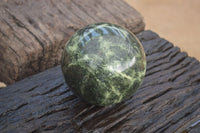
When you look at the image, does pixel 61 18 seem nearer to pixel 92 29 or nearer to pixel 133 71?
pixel 92 29

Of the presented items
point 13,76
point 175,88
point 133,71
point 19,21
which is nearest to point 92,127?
point 133,71

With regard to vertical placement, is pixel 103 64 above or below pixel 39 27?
below

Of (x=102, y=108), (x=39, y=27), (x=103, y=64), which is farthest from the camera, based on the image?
(x=39, y=27)

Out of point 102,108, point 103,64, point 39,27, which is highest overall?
point 39,27

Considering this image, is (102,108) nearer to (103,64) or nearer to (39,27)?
(103,64)

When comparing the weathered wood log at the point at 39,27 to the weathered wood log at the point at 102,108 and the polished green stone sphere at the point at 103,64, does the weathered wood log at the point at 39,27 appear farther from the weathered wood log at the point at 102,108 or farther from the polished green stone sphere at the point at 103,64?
the polished green stone sphere at the point at 103,64

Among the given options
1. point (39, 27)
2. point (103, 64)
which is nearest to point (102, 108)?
point (103, 64)
